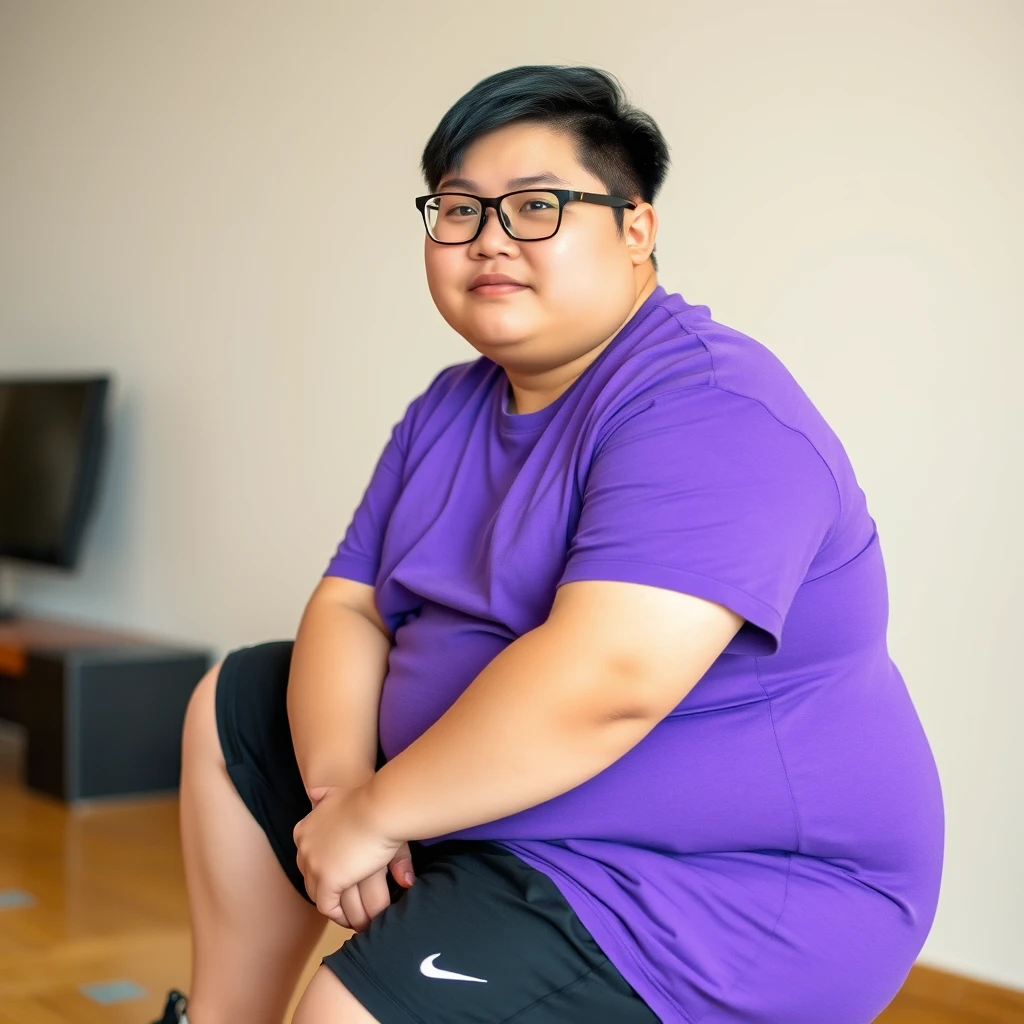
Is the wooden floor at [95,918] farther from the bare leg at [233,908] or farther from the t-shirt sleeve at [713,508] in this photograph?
the t-shirt sleeve at [713,508]

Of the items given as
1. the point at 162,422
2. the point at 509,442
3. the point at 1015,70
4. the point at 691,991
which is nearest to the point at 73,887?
the point at 162,422

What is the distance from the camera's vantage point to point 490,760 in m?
1.09

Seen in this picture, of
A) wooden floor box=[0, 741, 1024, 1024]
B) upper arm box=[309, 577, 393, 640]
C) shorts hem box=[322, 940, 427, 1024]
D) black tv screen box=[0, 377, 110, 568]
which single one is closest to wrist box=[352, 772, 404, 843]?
shorts hem box=[322, 940, 427, 1024]

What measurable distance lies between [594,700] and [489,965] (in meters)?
0.22

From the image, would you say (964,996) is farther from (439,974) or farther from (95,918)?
(95,918)

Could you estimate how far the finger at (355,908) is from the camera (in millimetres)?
1214

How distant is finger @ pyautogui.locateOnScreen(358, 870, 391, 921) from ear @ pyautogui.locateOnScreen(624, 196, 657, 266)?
63cm

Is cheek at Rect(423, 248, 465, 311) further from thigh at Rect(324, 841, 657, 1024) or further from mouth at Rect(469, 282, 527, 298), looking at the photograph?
thigh at Rect(324, 841, 657, 1024)

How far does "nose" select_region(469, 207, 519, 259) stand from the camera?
1266mm

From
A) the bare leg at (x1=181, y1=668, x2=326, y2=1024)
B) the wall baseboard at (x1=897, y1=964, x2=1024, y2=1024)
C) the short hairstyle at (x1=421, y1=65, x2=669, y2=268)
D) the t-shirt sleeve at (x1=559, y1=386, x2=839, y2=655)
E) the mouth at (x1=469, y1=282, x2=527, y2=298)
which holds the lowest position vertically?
the wall baseboard at (x1=897, y1=964, x2=1024, y2=1024)

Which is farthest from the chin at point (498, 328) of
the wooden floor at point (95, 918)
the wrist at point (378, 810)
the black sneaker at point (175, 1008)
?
the wooden floor at point (95, 918)

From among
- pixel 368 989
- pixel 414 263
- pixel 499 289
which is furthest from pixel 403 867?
pixel 414 263

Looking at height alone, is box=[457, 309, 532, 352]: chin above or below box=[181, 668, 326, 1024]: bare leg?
above

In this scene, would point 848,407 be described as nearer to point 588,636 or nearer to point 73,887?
point 588,636
